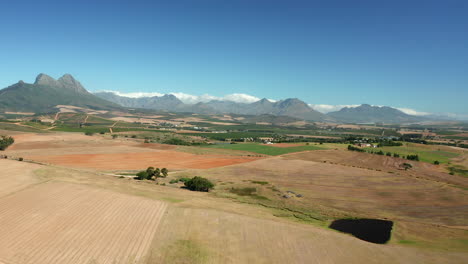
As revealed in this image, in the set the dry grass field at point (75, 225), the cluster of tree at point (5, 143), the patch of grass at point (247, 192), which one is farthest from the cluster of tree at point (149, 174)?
the cluster of tree at point (5, 143)

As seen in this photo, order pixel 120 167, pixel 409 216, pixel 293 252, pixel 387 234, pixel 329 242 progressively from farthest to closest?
pixel 120 167 → pixel 409 216 → pixel 387 234 → pixel 329 242 → pixel 293 252

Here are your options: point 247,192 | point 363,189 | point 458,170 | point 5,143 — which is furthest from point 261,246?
point 5,143

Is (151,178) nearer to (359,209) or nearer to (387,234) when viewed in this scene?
(359,209)

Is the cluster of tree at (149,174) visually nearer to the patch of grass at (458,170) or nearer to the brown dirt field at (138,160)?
the brown dirt field at (138,160)

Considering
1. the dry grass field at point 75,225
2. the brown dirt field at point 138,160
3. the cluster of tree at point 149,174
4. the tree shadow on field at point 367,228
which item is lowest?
the brown dirt field at point 138,160

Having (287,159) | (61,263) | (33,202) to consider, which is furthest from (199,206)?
(287,159)
